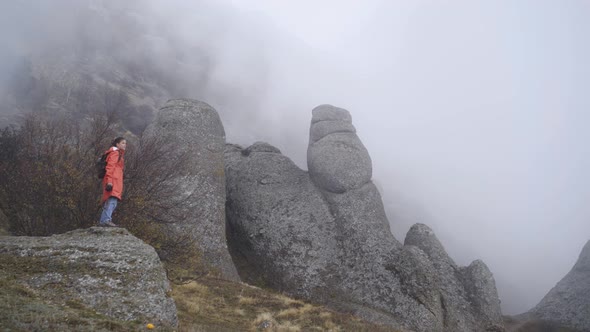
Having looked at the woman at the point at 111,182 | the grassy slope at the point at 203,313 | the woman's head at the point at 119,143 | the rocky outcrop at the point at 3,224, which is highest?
the woman's head at the point at 119,143

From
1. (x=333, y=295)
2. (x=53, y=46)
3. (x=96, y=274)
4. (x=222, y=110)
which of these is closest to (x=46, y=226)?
(x=96, y=274)

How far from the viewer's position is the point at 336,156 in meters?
38.4

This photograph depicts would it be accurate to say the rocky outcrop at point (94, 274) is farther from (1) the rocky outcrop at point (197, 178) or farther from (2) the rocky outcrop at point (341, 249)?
(2) the rocky outcrop at point (341, 249)

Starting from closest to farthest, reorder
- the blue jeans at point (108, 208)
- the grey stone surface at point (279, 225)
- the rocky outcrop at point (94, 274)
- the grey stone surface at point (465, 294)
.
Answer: the rocky outcrop at point (94, 274)
the blue jeans at point (108, 208)
the grey stone surface at point (465, 294)
the grey stone surface at point (279, 225)

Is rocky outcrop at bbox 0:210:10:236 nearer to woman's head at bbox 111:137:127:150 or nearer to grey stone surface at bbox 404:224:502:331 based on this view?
woman's head at bbox 111:137:127:150

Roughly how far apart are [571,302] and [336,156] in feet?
101

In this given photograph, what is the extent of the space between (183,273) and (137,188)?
6.59 meters

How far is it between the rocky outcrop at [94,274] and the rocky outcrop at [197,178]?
487 inches

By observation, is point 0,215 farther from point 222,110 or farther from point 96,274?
point 222,110

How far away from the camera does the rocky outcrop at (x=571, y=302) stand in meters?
43.3

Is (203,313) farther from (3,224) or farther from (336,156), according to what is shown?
(336,156)

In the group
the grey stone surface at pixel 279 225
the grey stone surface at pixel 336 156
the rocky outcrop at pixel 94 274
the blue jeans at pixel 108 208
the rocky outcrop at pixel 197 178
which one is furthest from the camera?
the grey stone surface at pixel 336 156

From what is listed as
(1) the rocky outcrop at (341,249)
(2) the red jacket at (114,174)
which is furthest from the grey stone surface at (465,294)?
→ (2) the red jacket at (114,174)

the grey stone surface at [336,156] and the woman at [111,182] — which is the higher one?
the grey stone surface at [336,156]
